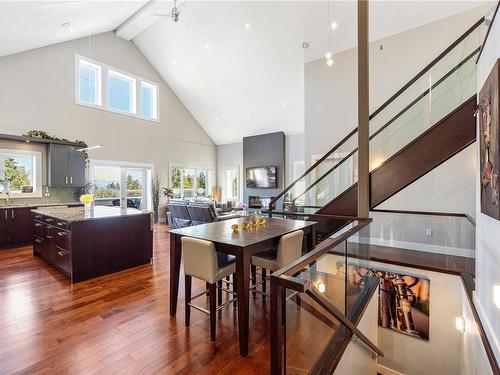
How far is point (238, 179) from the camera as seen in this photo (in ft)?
37.7

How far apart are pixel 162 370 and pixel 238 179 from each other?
9.70 metres

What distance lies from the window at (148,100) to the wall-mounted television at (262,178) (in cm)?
434

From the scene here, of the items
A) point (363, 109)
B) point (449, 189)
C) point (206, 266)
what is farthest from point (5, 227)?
point (449, 189)

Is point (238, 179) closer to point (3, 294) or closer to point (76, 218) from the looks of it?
point (76, 218)

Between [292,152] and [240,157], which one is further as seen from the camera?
[240,157]

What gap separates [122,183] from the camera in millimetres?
8227

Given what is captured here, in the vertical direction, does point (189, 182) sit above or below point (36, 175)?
below

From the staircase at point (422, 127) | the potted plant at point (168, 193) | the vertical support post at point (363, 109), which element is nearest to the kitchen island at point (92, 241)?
the staircase at point (422, 127)

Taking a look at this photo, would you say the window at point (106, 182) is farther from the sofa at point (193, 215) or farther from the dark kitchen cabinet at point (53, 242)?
the dark kitchen cabinet at point (53, 242)

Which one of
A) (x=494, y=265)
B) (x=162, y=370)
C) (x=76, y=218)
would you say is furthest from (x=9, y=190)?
(x=494, y=265)

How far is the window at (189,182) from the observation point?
398 inches

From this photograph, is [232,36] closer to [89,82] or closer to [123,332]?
[89,82]

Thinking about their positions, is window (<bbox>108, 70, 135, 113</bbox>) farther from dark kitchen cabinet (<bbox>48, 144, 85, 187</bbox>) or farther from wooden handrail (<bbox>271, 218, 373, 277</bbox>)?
wooden handrail (<bbox>271, 218, 373, 277</bbox>)

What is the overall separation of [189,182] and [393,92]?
8050mm
